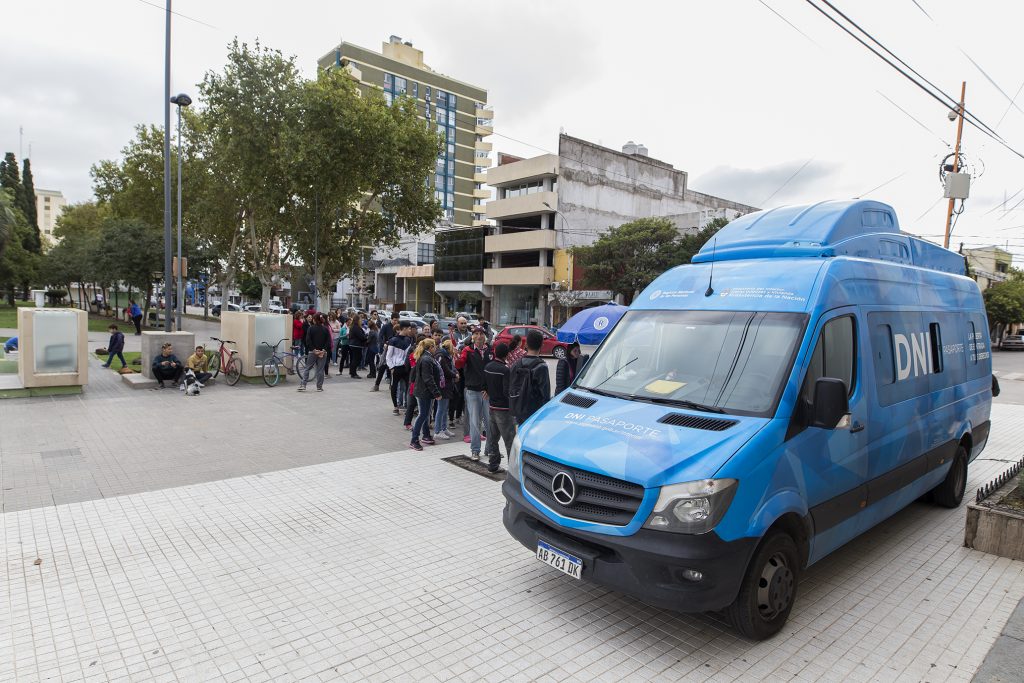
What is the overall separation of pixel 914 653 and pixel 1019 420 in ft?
40.5

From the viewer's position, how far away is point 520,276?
47500mm

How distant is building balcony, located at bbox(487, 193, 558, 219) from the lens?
44.9 m

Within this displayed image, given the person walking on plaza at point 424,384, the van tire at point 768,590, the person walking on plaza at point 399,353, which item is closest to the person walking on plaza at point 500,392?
the person walking on plaza at point 424,384

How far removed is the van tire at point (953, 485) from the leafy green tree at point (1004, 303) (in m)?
48.6

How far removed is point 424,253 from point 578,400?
6216 cm

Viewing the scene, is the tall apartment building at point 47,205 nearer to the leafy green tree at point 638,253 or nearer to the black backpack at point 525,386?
the leafy green tree at point 638,253

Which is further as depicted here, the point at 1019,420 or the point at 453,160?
the point at 453,160

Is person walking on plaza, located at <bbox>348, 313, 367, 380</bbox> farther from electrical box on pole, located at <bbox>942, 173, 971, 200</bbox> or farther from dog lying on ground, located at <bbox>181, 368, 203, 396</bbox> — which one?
electrical box on pole, located at <bbox>942, 173, 971, 200</bbox>

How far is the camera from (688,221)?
41844 millimetres

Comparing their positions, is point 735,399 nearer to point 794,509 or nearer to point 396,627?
point 794,509

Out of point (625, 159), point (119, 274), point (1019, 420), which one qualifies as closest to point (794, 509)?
point (1019, 420)

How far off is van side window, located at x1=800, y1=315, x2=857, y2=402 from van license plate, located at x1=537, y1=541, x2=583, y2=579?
1872mm

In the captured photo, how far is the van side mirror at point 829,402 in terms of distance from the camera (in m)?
3.64

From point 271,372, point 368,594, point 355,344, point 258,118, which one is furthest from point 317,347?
point 258,118
